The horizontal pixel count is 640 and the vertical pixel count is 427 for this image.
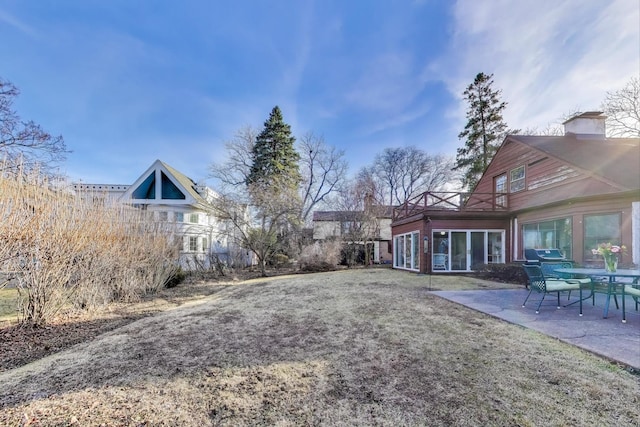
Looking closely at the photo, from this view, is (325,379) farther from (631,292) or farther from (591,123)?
(591,123)

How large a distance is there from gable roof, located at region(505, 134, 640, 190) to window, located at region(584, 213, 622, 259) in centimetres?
106

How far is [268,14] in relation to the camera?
9578 mm

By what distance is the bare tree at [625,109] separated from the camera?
16688mm

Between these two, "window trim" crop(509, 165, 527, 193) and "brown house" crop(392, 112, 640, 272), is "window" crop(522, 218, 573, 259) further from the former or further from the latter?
"window trim" crop(509, 165, 527, 193)

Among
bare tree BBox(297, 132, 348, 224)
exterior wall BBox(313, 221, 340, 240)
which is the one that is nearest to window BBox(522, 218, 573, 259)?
exterior wall BBox(313, 221, 340, 240)

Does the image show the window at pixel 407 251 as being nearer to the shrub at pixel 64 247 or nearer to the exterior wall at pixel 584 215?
the exterior wall at pixel 584 215

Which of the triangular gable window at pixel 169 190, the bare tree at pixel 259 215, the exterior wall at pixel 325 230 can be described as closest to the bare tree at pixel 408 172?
the exterior wall at pixel 325 230

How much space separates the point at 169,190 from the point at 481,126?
985 inches

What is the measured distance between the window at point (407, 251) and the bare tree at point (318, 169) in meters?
11.3

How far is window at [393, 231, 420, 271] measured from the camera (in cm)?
1402

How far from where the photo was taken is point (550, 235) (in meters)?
10.5

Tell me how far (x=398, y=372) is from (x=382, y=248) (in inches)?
925

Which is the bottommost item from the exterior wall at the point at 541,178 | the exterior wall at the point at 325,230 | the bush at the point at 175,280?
the bush at the point at 175,280

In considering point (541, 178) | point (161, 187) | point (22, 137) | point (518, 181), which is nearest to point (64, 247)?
point (22, 137)
